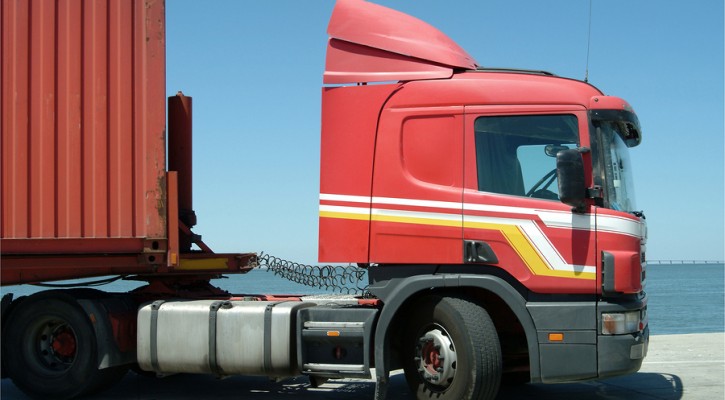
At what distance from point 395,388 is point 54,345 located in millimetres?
3772

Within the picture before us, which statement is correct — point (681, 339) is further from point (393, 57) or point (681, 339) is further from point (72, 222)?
point (72, 222)

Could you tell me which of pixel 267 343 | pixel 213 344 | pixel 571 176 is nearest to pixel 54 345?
pixel 213 344

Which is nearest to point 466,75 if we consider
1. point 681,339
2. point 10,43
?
point 10,43

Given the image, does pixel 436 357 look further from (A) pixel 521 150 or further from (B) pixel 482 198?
(A) pixel 521 150

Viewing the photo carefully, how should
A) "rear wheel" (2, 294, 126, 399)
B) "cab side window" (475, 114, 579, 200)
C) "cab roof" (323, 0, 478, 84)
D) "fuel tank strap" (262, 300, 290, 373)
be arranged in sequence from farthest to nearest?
"rear wheel" (2, 294, 126, 399)
"fuel tank strap" (262, 300, 290, 373)
"cab roof" (323, 0, 478, 84)
"cab side window" (475, 114, 579, 200)

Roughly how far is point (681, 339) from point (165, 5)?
10147mm

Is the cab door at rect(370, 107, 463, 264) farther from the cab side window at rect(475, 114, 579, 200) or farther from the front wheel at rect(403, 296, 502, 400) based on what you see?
the front wheel at rect(403, 296, 502, 400)

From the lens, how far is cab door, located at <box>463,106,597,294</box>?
7320 millimetres

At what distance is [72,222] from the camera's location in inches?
329

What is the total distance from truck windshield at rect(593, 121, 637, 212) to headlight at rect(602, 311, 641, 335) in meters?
0.93

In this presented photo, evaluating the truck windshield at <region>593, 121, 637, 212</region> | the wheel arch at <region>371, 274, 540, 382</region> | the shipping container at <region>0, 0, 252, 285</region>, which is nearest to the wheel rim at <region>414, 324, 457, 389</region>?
the wheel arch at <region>371, 274, 540, 382</region>

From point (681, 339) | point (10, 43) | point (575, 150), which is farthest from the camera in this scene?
point (681, 339)

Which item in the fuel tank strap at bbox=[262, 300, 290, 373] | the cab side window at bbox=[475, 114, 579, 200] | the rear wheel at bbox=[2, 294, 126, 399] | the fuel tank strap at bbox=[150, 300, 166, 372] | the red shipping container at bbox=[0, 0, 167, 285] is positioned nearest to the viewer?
the cab side window at bbox=[475, 114, 579, 200]

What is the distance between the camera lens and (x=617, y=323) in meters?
7.29
